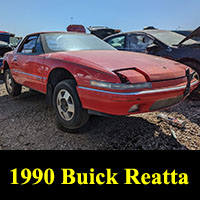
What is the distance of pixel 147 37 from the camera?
426 cm

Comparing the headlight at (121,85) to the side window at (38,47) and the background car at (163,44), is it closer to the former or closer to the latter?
the side window at (38,47)

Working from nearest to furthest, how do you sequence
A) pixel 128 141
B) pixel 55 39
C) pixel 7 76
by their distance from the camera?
pixel 128 141, pixel 55 39, pixel 7 76

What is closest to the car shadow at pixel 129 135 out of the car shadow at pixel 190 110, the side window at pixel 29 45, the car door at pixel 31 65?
the car shadow at pixel 190 110

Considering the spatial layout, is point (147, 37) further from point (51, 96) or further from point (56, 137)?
point (56, 137)

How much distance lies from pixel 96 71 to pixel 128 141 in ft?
3.07

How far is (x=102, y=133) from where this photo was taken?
2477 millimetres

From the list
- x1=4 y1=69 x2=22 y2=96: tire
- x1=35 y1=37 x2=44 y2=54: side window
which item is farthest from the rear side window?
x1=4 y1=69 x2=22 y2=96: tire

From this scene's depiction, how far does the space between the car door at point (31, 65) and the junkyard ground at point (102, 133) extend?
1.72 feet

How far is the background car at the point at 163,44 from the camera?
3570 millimetres

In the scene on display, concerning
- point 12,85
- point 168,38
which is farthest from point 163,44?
point 12,85

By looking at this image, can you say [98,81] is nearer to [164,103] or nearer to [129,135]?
[164,103]

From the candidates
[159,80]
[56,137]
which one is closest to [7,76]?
[56,137]

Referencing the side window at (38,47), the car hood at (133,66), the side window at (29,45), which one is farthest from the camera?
the side window at (29,45)

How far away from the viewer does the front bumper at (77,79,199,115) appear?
1.83m
